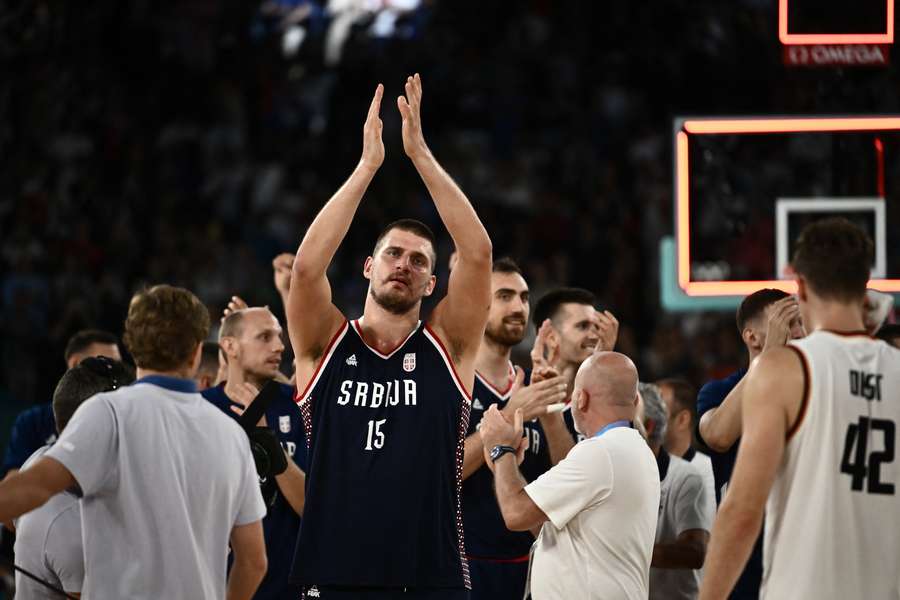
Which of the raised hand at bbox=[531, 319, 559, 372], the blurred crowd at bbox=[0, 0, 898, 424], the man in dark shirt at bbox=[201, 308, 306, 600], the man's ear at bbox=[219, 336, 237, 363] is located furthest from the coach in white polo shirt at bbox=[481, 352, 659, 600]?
the blurred crowd at bbox=[0, 0, 898, 424]

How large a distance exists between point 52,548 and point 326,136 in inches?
560

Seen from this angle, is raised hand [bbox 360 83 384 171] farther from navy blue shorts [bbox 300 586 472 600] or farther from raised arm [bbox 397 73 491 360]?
navy blue shorts [bbox 300 586 472 600]

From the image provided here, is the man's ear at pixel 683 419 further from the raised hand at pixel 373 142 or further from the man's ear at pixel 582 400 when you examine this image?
the raised hand at pixel 373 142

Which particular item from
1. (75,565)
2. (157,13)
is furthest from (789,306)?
(157,13)

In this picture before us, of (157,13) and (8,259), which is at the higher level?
(157,13)

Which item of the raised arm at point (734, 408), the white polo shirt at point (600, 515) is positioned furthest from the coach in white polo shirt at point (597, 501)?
the raised arm at point (734, 408)

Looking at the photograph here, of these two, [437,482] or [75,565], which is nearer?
[75,565]

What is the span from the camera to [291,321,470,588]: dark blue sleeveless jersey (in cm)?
580

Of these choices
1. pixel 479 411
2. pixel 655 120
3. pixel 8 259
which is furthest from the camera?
pixel 655 120

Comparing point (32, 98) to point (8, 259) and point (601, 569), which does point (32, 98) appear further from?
point (601, 569)

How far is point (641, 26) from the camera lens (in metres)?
20.0

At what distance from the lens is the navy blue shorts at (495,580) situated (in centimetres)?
705

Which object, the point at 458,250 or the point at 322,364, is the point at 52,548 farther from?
the point at 458,250

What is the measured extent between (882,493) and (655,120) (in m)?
15.0
